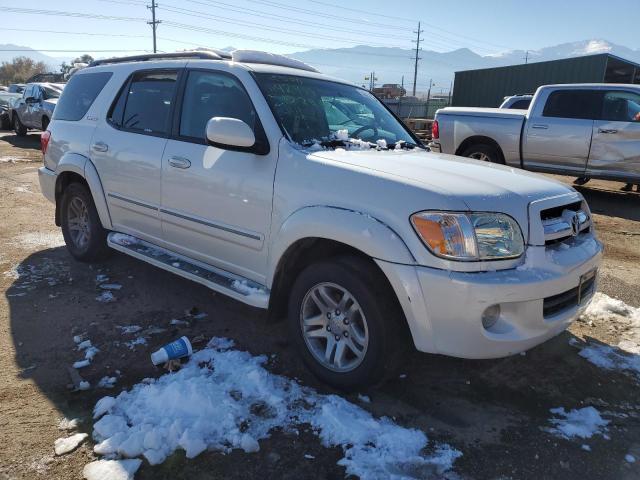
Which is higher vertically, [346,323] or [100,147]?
[100,147]

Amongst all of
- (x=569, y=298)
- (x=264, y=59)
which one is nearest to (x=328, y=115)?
(x=264, y=59)

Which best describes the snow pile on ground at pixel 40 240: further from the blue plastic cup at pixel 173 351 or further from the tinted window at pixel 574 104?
the tinted window at pixel 574 104

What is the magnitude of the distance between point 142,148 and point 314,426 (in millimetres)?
2611

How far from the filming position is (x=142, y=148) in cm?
408

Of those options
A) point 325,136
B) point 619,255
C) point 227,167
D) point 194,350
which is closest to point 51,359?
point 194,350

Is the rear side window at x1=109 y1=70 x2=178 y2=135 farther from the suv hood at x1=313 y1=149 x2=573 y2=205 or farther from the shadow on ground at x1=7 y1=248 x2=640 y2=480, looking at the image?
the suv hood at x1=313 y1=149 x2=573 y2=205

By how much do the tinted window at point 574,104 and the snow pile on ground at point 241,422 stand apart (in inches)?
319

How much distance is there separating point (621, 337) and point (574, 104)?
6.46 m

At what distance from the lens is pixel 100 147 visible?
14.8 feet

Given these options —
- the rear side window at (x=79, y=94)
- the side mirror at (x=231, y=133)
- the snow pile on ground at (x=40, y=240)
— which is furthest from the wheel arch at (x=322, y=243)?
the snow pile on ground at (x=40, y=240)

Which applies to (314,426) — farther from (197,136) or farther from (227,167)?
(197,136)

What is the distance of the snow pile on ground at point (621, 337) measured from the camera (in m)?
3.44

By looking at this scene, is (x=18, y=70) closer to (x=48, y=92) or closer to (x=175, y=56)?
(x=48, y=92)

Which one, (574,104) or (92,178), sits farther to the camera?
(574,104)
